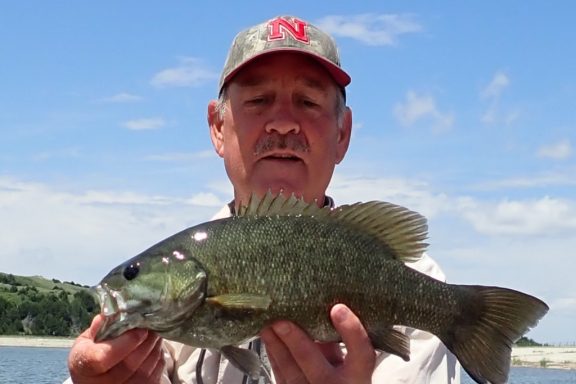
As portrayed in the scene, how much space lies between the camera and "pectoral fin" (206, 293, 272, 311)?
433 cm

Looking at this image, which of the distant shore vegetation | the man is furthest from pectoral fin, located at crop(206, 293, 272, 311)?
the distant shore vegetation

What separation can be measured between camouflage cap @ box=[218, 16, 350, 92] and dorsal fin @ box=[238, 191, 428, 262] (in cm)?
182

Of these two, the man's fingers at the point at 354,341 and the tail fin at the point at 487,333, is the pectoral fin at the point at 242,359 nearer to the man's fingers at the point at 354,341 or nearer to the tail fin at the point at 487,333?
the man's fingers at the point at 354,341

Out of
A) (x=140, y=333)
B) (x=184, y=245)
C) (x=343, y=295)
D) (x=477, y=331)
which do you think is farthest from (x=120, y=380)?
(x=477, y=331)

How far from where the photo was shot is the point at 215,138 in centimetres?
699

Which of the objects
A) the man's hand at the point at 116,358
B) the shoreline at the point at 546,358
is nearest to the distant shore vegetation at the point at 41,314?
the shoreline at the point at 546,358

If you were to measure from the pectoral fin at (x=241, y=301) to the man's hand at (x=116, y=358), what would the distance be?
435 millimetres

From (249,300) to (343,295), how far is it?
0.48m

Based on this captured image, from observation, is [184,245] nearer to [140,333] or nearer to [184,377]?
[140,333]

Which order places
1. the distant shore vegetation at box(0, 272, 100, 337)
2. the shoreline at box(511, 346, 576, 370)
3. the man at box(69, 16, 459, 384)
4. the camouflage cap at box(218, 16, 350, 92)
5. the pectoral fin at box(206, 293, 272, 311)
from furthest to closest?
the distant shore vegetation at box(0, 272, 100, 337) < the shoreline at box(511, 346, 576, 370) < the camouflage cap at box(218, 16, 350, 92) < the man at box(69, 16, 459, 384) < the pectoral fin at box(206, 293, 272, 311)

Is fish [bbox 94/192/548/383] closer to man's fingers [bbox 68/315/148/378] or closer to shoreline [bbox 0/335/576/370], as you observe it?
man's fingers [bbox 68/315/148/378]

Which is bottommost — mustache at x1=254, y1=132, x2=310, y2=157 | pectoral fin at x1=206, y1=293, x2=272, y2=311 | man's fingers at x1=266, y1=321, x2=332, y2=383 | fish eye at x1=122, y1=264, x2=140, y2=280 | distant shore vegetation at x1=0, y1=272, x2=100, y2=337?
man's fingers at x1=266, y1=321, x2=332, y2=383

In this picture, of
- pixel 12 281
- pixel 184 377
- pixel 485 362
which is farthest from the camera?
pixel 12 281

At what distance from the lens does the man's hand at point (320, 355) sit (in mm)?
4445
